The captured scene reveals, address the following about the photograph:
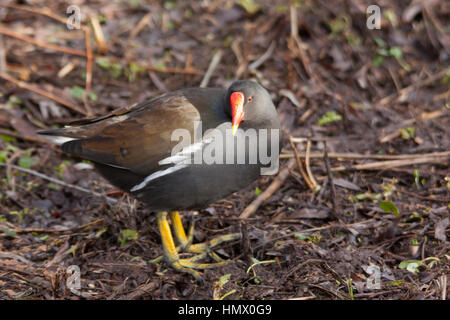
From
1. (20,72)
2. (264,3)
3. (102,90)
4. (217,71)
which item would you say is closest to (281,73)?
(217,71)

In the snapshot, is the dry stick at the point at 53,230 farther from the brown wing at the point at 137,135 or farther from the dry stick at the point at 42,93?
the dry stick at the point at 42,93

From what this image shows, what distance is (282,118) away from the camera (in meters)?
5.36

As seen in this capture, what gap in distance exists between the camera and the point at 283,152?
192 inches

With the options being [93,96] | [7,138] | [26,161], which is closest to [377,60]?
[93,96]

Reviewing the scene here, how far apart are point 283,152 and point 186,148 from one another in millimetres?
1478

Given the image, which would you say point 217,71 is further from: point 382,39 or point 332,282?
point 332,282

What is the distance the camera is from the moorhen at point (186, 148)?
3639 mm

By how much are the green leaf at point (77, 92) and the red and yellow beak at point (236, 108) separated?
261cm

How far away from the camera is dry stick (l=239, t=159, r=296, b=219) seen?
4.27m

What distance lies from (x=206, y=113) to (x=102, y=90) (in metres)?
2.53

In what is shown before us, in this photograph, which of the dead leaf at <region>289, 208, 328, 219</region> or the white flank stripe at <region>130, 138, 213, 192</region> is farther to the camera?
the dead leaf at <region>289, 208, 328, 219</region>

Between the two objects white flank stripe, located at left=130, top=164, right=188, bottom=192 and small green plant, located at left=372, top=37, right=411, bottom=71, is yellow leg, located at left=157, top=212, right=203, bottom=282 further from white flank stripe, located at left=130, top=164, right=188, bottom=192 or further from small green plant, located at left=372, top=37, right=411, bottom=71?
small green plant, located at left=372, top=37, right=411, bottom=71

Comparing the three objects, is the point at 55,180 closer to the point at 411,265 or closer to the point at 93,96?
the point at 93,96

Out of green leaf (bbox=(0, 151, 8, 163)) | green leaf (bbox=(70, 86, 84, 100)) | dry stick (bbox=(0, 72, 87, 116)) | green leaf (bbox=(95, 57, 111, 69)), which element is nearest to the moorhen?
green leaf (bbox=(0, 151, 8, 163))
